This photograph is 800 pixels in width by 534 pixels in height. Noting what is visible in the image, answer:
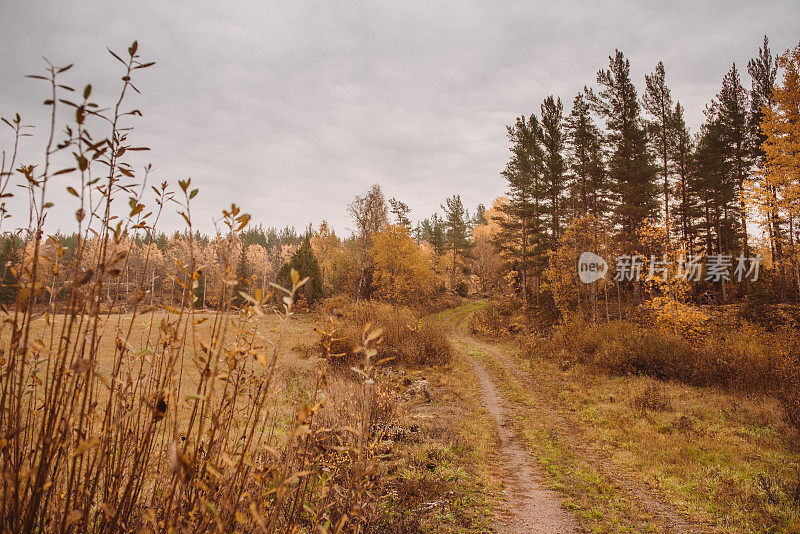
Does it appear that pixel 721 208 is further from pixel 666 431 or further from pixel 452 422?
pixel 452 422

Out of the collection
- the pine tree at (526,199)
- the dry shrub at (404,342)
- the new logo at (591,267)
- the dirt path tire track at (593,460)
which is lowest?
the dirt path tire track at (593,460)

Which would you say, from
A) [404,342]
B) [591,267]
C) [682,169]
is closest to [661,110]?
[682,169]

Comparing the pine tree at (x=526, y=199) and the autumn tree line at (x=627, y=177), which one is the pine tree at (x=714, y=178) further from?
the pine tree at (x=526, y=199)

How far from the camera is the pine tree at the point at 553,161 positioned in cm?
2109

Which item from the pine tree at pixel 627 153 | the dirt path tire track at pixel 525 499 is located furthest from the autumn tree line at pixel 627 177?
the dirt path tire track at pixel 525 499

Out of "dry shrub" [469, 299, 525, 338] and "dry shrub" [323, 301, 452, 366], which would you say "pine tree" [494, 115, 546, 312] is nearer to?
"dry shrub" [469, 299, 525, 338]

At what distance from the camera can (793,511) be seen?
420 centimetres

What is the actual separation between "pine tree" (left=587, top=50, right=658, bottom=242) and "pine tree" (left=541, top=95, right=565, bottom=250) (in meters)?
2.15

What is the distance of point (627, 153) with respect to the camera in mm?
19922

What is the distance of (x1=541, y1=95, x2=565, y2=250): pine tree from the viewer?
69.2 feet

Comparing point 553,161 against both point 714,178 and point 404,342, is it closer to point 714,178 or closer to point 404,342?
point 714,178
